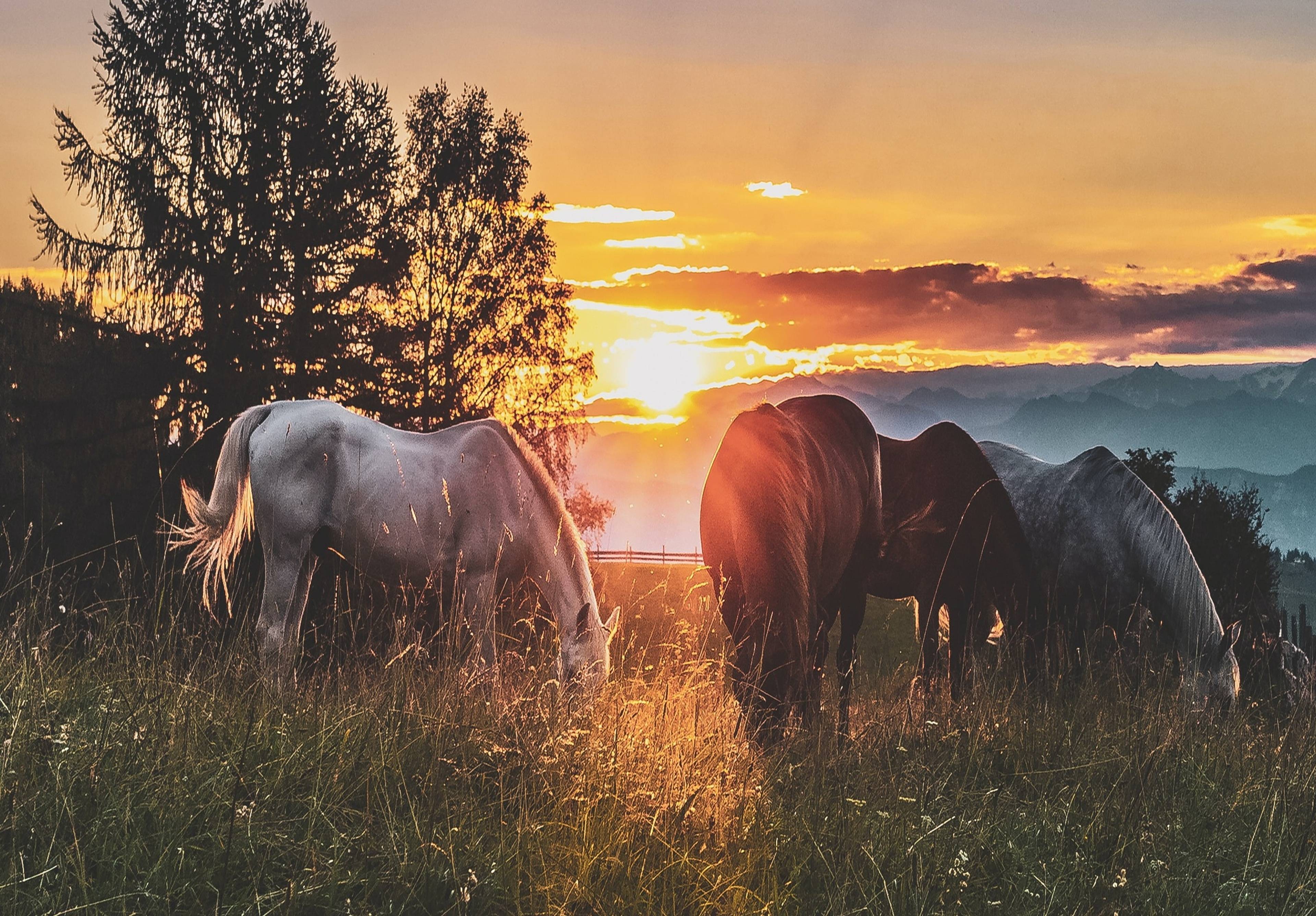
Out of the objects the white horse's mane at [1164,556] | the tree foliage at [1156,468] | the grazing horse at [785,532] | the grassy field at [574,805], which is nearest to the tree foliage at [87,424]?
the grazing horse at [785,532]

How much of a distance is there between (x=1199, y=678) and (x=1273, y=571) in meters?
10.5

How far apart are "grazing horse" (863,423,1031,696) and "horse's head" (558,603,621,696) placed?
265 centimetres

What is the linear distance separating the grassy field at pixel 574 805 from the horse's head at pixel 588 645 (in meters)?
1.42

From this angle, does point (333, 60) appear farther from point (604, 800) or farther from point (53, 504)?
point (604, 800)

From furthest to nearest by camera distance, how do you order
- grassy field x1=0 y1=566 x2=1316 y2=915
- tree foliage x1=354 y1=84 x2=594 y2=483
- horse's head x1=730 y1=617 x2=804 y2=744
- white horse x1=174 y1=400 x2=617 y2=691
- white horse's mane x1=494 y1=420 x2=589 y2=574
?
tree foliage x1=354 y1=84 x2=594 y2=483 → white horse x1=174 y1=400 x2=617 y2=691 → white horse's mane x1=494 y1=420 x2=589 y2=574 → horse's head x1=730 y1=617 x2=804 y2=744 → grassy field x1=0 y1=566 x2=1316 y2=915

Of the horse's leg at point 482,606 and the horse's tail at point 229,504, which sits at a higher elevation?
the horse's tail at point 229,504

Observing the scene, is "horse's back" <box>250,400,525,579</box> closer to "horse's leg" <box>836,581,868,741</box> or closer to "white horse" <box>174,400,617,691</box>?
"white horse" <box>174,400,617,691</box>

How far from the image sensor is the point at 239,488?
26.6ft

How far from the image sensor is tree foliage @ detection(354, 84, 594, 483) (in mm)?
20062

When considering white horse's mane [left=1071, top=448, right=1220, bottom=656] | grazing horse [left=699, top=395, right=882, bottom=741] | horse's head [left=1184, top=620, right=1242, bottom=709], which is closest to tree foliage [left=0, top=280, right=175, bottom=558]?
grazing horse [left=699, top=395, right=882, bottom=741]

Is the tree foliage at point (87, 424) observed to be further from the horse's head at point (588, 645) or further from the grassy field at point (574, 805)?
the grassy field at point (574, 805)

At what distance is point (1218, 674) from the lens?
7.48 meters

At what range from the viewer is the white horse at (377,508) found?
794 centimetres

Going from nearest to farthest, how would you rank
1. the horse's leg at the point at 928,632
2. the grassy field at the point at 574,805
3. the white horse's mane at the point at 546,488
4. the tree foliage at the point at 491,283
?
the grassy field at the point at 574,805 → the white horse's mane at the point at 546,488 → the horse's leg at the point at 928,632 → the tree foliage at the point at 491,283
